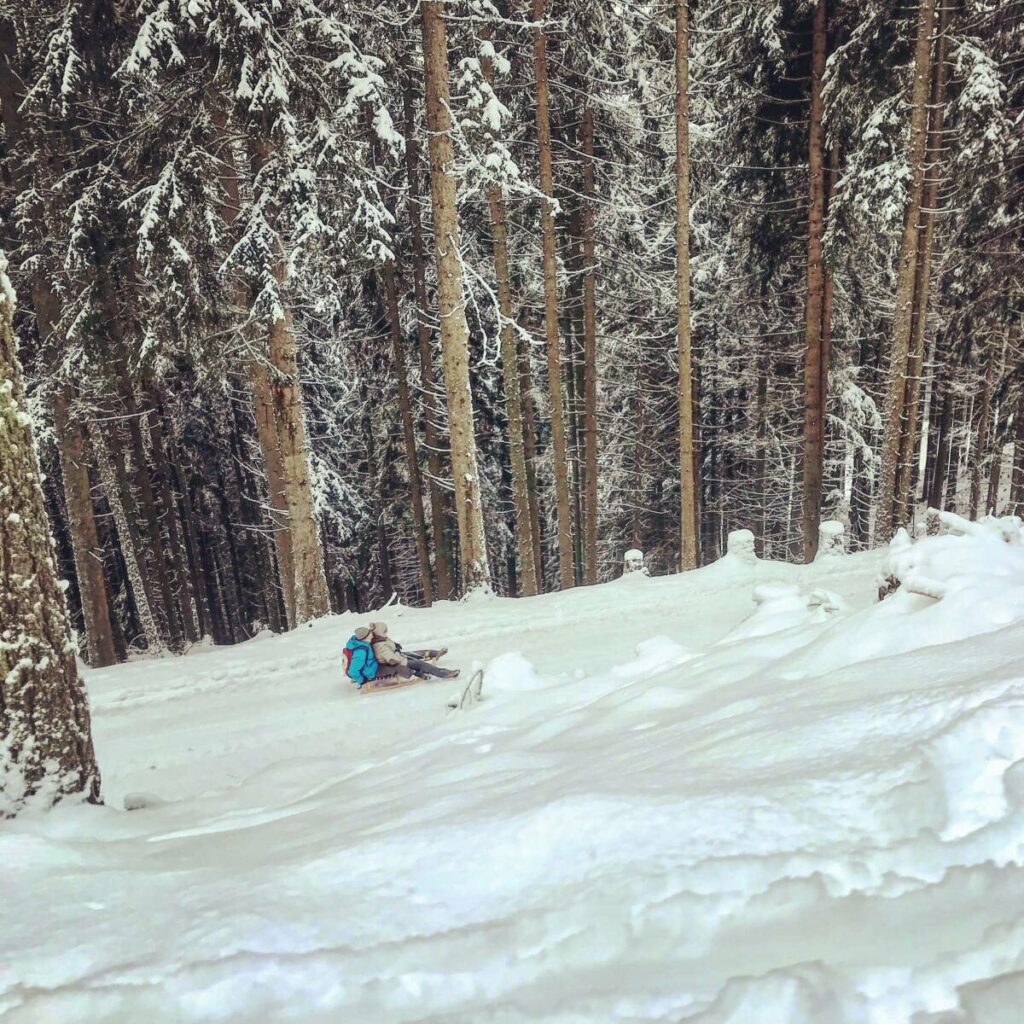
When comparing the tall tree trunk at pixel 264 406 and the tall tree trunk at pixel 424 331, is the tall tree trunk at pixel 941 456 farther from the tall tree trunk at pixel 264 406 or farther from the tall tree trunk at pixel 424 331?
the tall tree trunk at pixel 264 406

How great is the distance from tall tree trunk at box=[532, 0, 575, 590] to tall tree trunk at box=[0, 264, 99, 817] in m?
8.78

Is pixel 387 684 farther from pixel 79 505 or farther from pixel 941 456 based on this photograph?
pixel 941 456

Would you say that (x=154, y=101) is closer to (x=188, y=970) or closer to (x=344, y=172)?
(x=344, y=172)

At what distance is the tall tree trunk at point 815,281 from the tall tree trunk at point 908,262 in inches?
55.3

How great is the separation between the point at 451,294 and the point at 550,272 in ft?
12.6

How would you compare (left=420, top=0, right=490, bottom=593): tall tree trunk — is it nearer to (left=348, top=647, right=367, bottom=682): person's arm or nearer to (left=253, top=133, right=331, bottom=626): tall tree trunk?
(left=253, top=133, right=331, bottom=626): tall tree trunk

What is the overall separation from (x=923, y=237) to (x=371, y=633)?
39.6ft

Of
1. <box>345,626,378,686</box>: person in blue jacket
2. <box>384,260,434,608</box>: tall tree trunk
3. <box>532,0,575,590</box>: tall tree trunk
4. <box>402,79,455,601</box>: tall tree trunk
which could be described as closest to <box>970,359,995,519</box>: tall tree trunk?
<box>532,0,575,590</box>: tall tree trunk

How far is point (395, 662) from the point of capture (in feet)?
21.4

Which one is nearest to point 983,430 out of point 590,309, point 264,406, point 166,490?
point 590,309

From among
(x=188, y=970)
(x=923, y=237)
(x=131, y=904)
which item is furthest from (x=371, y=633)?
(x=923, y=237)

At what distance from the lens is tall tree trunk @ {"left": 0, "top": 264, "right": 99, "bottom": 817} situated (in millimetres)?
2992

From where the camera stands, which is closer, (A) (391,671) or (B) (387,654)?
(B) (387,654)

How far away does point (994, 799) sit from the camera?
1.54 m
